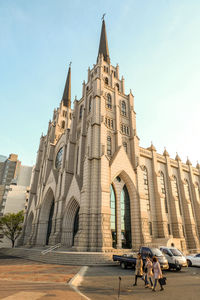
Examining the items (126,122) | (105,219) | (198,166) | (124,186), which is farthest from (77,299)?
(198,166)

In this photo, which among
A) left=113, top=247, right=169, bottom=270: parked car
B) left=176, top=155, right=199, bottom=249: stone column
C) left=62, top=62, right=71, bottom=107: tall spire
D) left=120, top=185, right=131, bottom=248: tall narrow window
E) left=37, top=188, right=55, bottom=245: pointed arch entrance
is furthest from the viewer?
left=62, top=62, right=71, bottom=107: tall spire

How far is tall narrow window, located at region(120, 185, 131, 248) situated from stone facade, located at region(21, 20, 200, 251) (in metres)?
0.13

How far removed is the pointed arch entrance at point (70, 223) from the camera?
84.8 ft

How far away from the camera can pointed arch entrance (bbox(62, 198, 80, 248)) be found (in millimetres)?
25859

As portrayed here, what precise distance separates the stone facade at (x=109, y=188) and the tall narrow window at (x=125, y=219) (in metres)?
0.13

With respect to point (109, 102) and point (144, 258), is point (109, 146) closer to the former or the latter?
point (109, 102)

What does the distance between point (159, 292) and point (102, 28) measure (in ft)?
190

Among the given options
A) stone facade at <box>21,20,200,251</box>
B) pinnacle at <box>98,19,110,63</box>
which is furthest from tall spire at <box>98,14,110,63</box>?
stone facade at <box>21,20,200,251</box>

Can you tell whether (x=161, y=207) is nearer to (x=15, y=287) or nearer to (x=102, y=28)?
(x=15, y=287)

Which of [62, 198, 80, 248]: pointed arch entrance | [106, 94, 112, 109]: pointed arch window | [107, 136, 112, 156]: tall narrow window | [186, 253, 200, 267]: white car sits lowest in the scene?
[186, 253, 200, 267]: white car

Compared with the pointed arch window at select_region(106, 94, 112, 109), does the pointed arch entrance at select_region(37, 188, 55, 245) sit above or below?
below

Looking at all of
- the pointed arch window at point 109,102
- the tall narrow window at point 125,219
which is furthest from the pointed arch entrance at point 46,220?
the pointed arch window at point 109,102

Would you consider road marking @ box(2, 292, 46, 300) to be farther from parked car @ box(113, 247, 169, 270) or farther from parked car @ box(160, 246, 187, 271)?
parked car @ box(160, 246, 187, 271)

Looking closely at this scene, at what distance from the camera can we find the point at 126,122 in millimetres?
34562
